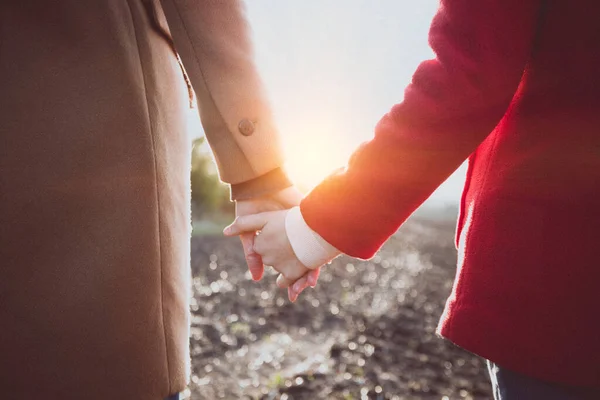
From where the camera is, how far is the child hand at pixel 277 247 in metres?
1.39

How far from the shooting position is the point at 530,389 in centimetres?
95

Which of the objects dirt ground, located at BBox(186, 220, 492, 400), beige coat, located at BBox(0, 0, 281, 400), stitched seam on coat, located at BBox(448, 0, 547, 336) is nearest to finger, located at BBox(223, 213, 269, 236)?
beige coat, located at BBox(0, 0, 281, 400)

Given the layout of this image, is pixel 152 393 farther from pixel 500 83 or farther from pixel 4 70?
pixel 500 83

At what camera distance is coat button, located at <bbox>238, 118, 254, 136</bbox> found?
1388mm

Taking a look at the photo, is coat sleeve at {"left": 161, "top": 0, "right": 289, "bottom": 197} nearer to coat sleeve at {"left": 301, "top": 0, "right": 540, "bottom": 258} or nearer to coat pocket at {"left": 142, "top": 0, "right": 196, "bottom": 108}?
coat pocket at {"left": 142, "top": 0, "right": 196, "bottom": 108}

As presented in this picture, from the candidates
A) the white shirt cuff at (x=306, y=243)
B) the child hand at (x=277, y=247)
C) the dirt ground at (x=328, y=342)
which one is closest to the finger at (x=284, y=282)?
the child hand at (x=277, y=247)

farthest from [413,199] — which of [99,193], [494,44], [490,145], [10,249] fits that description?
[10,249]

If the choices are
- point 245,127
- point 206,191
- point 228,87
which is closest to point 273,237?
point 245,127

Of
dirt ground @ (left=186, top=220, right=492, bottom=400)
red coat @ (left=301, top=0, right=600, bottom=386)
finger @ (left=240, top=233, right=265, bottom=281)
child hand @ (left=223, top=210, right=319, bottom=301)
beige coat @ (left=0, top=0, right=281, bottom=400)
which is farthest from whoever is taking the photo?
dirt ground @ (left=186, top=220, right=492, bottom=400)

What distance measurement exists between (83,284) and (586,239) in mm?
925

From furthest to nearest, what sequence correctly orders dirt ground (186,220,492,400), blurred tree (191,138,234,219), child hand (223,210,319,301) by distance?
blurred tree (191,138,234,219) < dirt ground (186,220,492,400) < child hand (223,210,319,301)

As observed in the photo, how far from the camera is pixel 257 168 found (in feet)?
4.61

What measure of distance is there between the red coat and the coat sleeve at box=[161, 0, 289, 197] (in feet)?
1.25

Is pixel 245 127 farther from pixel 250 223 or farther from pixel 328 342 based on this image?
pixel 328 342
